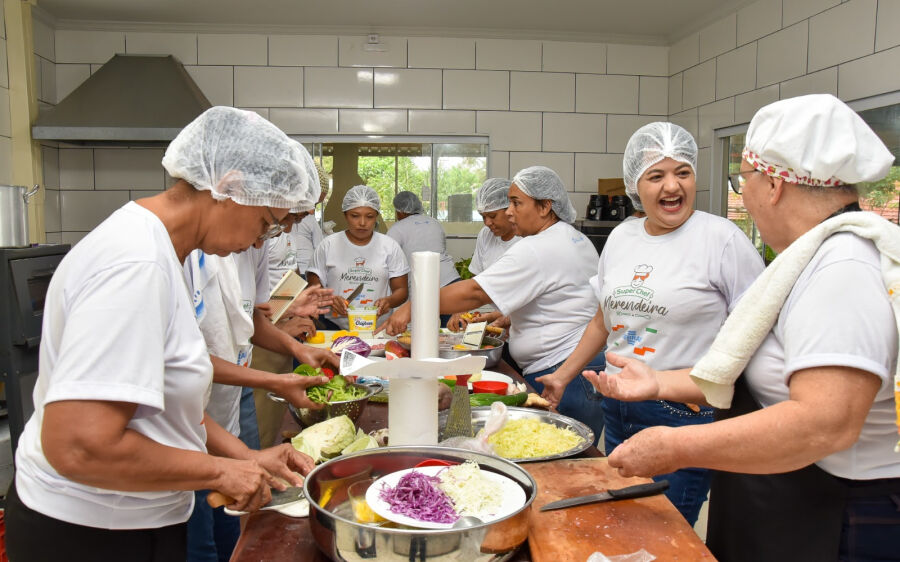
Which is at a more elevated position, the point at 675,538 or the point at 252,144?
the point at 252,144

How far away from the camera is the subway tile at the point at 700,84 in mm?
4875

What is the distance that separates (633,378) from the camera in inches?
60.2

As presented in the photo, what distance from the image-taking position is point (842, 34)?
11.7 ft

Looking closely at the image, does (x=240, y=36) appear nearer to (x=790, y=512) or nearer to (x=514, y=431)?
(x=514, y=431)

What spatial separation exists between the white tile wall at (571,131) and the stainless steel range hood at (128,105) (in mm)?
2764

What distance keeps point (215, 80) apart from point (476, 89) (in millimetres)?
2143

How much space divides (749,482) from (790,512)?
88 mm

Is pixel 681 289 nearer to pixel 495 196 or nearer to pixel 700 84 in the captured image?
pixel 495 196

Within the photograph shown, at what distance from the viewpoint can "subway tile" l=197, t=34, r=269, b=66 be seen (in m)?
5.34

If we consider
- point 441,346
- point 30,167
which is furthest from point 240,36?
point 441,346

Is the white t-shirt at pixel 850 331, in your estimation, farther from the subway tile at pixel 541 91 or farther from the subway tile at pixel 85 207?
the subway tile at pixel 85 207

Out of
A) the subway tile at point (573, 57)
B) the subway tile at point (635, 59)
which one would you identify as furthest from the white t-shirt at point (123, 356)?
the subway tile at point (635, 59)

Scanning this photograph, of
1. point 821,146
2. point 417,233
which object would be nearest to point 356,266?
point 417,233

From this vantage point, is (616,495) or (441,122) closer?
(616,495)
